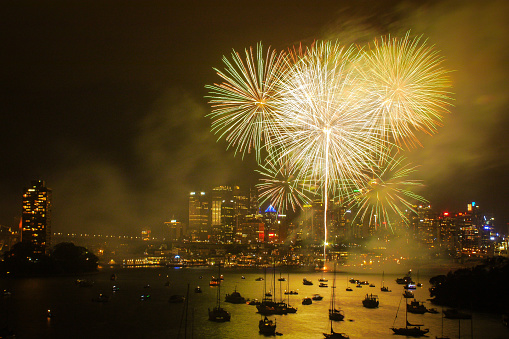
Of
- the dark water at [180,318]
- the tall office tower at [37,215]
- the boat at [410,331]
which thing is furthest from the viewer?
the tall office tower at [37,215]

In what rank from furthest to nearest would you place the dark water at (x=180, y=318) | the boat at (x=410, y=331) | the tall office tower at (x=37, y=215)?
the tall office tower at (x=37, y=215) < the dark water at (x=180, y=318) < the boat at (x=410, y=331)

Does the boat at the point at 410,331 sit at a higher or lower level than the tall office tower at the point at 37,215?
lower

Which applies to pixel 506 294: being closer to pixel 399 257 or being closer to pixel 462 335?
pixel 462 335

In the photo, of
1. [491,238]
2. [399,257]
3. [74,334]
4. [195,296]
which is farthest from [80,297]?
[491,238]

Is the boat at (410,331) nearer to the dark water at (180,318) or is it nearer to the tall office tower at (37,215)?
the dark water at (180,318)

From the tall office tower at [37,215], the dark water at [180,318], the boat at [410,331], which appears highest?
the tall office tower at [37,215]

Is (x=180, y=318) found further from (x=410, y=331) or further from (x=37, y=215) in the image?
(x=37, y=215)

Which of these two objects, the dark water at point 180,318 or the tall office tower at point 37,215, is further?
the tall office tower at point 37,215

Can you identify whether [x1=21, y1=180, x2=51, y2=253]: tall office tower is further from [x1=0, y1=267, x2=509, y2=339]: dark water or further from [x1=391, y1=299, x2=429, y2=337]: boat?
[x1=391, y1=299, x2=429, y2=337]: boat

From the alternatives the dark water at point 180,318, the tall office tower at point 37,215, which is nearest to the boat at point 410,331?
the dark water at point 180,318

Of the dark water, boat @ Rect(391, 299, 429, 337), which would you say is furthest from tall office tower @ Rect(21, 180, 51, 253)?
boat @ Rect(391, 299, 429, 337)
